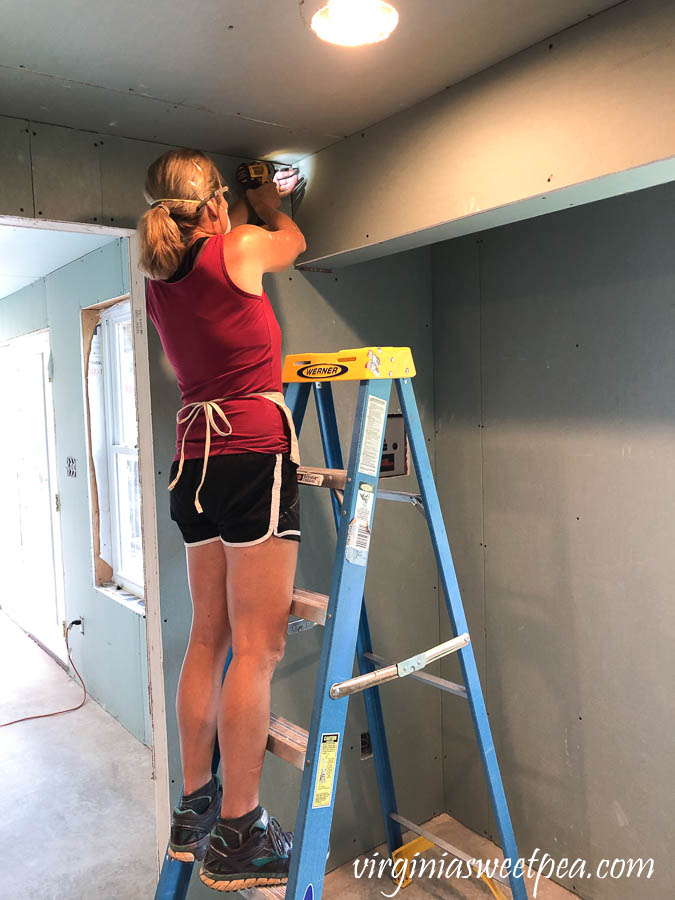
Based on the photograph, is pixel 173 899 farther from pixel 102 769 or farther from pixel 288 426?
pixel 102 769

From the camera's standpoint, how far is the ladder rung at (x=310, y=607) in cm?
162

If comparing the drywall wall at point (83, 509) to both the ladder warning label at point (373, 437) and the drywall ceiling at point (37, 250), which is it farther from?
the ladder warning label at point (373, 437)

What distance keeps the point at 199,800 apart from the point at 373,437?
37.8 inches

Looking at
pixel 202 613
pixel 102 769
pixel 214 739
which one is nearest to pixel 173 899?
pixel 214 739

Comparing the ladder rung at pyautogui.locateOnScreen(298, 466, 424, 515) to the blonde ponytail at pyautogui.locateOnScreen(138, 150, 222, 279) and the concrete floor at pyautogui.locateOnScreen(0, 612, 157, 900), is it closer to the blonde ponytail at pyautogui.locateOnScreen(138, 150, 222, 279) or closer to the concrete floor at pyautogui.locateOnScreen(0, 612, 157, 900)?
the blonde ponytail at pyautogui.locateOnScreen(138, 150, 222, 279)

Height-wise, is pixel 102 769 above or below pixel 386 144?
below

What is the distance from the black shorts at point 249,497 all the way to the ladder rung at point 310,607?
0.16 m

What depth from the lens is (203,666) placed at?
1.70 metres

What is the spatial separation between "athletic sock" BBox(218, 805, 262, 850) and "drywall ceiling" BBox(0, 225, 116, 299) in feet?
8.05

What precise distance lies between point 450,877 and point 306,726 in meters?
0.77

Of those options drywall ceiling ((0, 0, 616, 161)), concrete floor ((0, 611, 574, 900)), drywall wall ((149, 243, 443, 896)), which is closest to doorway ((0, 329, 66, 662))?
concrete floor ((0, 611, 574, 900))

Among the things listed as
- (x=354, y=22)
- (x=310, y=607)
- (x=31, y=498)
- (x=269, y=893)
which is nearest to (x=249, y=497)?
(x=310, y=607)

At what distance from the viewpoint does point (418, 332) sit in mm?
2715

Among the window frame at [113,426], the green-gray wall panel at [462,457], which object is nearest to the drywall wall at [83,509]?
the window frame at [113,426]
